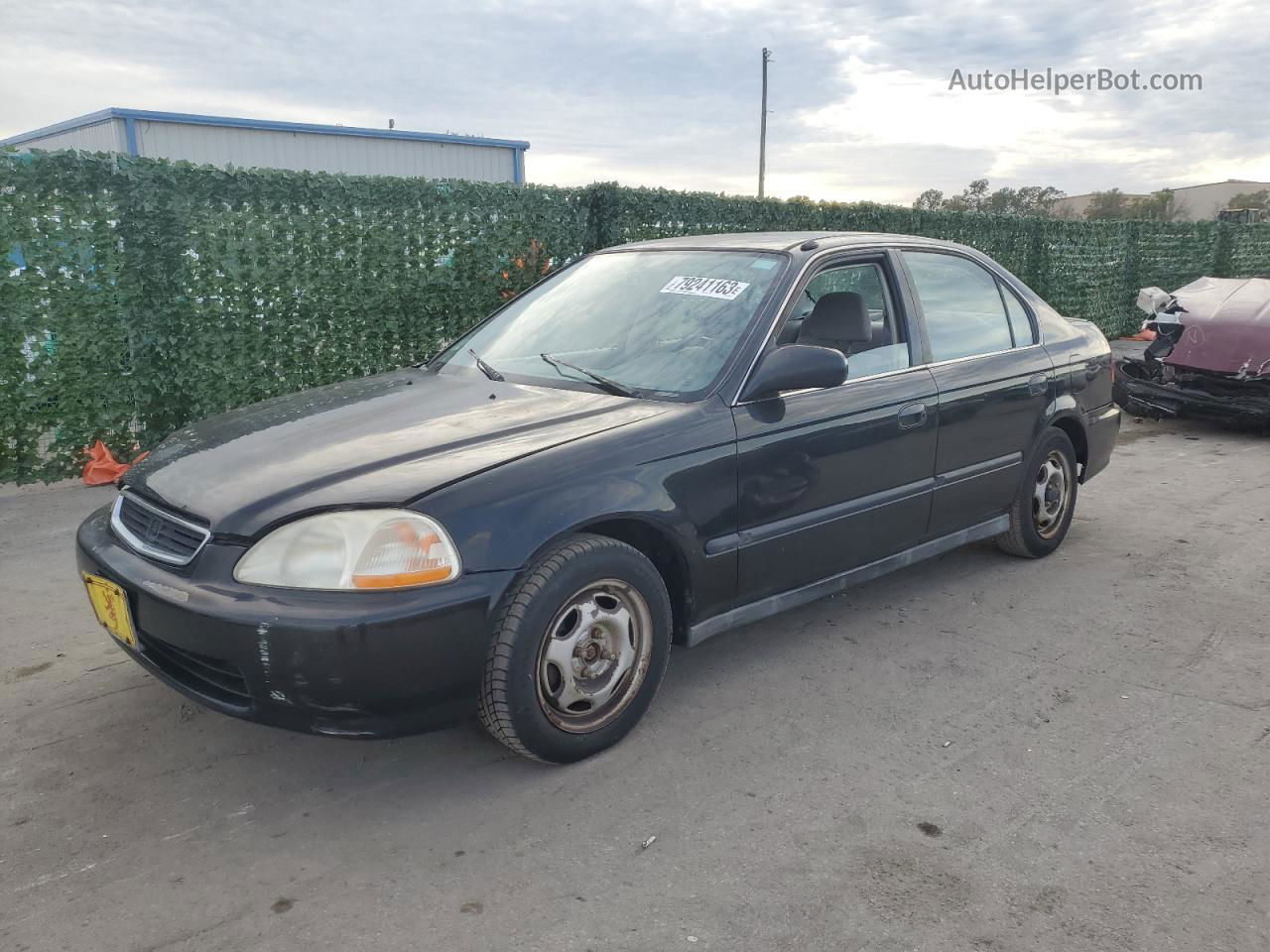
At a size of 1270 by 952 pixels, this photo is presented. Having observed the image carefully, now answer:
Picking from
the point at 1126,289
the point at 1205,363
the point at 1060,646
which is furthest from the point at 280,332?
the point at 1126,289

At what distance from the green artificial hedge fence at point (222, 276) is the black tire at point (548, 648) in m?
4.91

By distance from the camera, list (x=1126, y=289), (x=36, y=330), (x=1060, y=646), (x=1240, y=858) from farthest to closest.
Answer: (x=1126, y=289) → (x=36, y=330) → (x=1060, y=646) → (x=1240, y=858)

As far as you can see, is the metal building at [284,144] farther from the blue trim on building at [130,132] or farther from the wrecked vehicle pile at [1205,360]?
the wrecked vehicle pile at [1205,360]

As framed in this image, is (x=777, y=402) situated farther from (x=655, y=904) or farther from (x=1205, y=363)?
(x=1205, y=363)

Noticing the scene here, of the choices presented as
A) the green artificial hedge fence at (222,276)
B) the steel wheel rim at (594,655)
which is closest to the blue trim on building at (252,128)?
the green artificial hedge fence at (222,276)

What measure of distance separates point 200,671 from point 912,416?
2.69 meters

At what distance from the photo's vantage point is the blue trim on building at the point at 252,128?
18.0 metres

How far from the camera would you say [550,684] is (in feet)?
9.44

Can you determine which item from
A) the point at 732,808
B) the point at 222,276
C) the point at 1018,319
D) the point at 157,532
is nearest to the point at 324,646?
the point at 157,532

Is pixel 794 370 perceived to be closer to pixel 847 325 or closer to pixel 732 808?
pixel 847 325

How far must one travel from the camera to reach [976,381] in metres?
4.22

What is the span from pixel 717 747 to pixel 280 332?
5.28 m

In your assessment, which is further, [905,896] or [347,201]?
[347,201]

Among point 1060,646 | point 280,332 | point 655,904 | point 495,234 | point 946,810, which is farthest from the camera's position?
point 495,234
